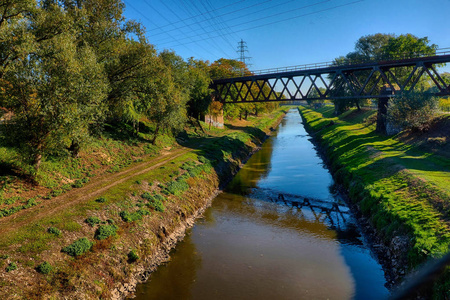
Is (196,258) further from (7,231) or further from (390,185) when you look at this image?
(390,185)

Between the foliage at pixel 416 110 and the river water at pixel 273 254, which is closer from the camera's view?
the river water at pixel 273 254

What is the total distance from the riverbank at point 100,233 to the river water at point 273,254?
1.64 metres

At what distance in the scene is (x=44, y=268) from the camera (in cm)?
1470

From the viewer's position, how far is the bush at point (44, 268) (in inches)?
575

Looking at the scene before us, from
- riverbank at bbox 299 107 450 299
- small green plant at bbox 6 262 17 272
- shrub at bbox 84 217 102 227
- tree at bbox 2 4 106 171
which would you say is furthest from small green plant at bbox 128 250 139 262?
riverbank at bbox 299 107 450 299

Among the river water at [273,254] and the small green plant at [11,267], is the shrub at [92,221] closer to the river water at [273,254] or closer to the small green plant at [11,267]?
the small green plant at [11,267]

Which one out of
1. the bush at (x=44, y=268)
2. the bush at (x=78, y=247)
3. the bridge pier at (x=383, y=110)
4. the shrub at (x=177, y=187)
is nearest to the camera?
the bush at (x=44, y=268)

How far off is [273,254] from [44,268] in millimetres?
14821

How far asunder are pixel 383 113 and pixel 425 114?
11.2m

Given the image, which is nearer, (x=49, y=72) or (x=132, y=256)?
(x=132, y=256)

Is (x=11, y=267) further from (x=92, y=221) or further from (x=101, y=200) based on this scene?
(x=101, y=200)

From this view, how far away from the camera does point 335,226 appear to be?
25250 mm

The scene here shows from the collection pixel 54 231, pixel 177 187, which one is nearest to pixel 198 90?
pixel 177 187

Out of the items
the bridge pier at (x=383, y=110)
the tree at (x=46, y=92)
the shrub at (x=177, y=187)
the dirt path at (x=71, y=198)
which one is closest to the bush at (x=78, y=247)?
the dirt path at (x=71, y=198)
